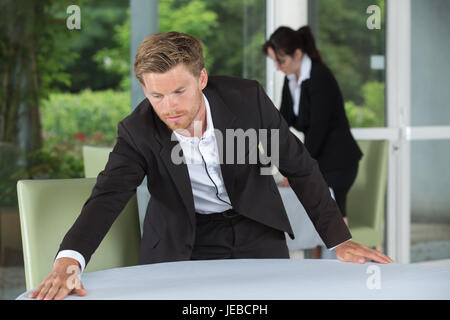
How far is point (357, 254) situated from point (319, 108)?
1.94m

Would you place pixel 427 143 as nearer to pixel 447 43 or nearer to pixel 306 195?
pixel 447 43

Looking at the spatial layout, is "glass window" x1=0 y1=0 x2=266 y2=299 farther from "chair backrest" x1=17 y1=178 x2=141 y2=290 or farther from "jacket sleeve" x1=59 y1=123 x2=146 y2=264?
"jacket sleeve" x1=59 y1=123 x2=146 y2=264

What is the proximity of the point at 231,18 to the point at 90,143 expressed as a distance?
5.59 feet

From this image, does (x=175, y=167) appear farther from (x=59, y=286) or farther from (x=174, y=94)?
(x=59, y=286)

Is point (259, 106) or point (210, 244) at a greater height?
A: point (259, 106)

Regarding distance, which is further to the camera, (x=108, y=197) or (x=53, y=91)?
(x=53, y=91)

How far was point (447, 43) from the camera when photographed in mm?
4812

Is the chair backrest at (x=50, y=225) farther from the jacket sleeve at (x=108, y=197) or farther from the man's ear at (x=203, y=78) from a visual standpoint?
the man's ear at (x=203, y=78)

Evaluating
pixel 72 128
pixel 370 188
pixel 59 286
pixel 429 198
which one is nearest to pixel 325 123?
pixel 370 188

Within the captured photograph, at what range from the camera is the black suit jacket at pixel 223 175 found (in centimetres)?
184

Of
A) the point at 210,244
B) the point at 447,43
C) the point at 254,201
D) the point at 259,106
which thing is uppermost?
the point at 447,43

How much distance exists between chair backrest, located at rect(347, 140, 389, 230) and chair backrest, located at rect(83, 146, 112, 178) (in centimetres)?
160

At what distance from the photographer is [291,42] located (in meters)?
3.60
